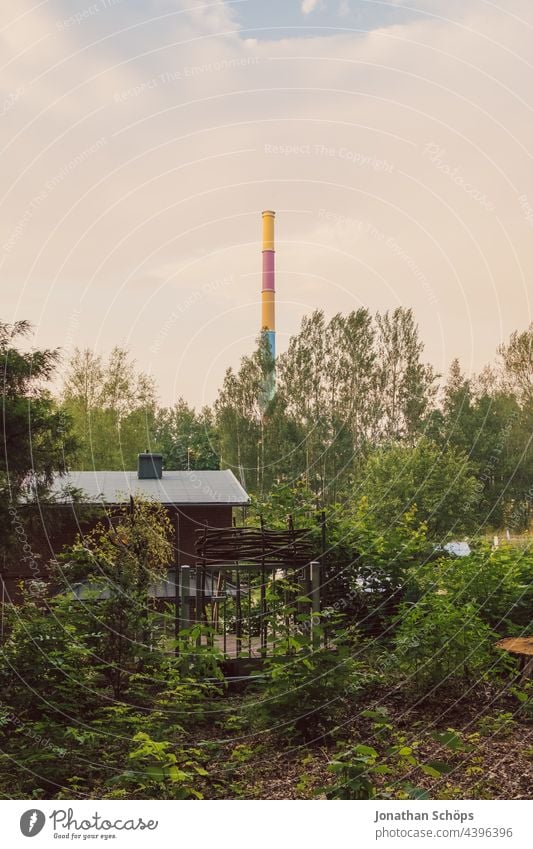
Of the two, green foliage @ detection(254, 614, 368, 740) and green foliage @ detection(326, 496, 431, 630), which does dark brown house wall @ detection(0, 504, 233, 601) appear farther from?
green foliage @ detection(254, 614, 368, 740)

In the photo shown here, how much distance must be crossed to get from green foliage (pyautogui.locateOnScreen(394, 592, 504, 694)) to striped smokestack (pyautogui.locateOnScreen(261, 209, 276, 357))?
1588 centimetres

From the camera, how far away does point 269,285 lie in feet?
70.6

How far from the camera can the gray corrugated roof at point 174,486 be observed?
522 inches

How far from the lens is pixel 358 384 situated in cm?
2138

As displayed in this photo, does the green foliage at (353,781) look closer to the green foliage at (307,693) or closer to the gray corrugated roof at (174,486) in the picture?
the green foliage at (307,693)

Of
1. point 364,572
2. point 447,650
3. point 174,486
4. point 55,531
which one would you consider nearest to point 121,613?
point 447,650

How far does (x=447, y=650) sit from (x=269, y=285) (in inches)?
651

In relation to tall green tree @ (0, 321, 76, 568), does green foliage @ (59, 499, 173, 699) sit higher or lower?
lower

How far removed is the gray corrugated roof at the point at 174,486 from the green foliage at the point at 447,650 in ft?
23.5

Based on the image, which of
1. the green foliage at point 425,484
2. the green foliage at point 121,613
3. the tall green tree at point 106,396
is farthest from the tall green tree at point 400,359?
the green foliage at point 121,613

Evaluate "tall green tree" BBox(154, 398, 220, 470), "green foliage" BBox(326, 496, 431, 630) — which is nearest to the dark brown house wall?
"green foliage" BBox(326, 496, 431, 630)

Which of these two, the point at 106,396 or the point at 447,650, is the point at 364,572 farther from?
the point at 106,396

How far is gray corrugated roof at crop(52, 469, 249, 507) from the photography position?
13270 mm
